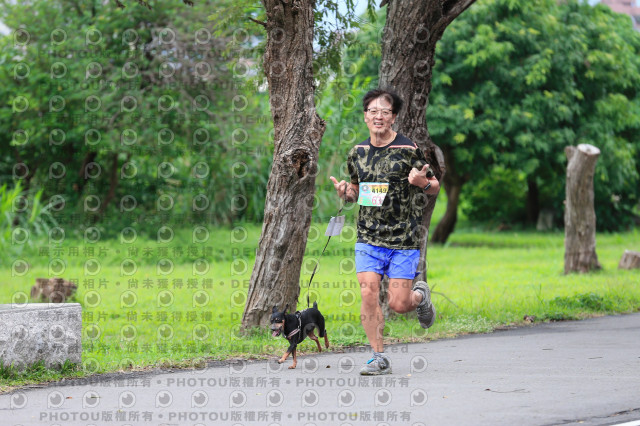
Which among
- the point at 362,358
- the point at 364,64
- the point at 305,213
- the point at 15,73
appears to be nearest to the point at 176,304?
the point at 305,213

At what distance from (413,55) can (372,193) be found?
12.1 ft

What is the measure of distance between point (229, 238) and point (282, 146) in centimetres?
1488

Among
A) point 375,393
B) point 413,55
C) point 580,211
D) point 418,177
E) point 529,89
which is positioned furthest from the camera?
point 529,89

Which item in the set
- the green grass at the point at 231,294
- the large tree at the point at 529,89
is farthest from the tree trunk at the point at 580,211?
the large tree at the point at 529,89

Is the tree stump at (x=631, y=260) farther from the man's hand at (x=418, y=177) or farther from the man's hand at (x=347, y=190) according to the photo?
the man's hand at (x=418, y=177)

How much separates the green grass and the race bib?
80.5 inches

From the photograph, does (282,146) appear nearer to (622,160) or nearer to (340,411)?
(340,411)

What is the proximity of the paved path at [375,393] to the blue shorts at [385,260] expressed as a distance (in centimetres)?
83

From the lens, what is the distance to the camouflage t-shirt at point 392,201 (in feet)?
24.4

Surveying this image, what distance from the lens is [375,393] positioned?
668 cm

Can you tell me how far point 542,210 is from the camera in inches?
1387

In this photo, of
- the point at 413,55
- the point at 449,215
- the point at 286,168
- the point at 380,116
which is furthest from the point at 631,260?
the point at 380,116

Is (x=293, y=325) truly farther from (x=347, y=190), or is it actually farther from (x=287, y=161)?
(x=287, y=161)

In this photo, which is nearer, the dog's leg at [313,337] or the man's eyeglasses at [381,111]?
the man's eyeglasses at [381,111]
